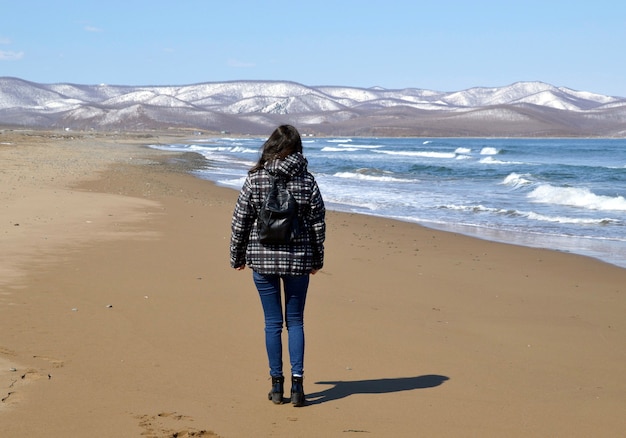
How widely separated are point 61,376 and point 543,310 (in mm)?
4139

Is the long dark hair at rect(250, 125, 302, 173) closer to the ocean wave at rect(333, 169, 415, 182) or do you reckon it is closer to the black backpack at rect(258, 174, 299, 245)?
the black backpack at rect(258, 174, 299, 245)

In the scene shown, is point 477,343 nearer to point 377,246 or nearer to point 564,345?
point 564,345

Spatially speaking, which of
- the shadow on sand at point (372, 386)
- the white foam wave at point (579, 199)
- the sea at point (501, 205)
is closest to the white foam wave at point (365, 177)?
the sea at point (501, 205)

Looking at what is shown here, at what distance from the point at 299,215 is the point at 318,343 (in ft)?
5.05

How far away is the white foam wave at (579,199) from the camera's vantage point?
1932 cm

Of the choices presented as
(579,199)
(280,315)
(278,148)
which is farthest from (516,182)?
(278,148)

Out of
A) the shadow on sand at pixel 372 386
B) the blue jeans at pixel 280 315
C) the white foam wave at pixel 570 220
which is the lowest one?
the white foam wave at pixel 570 220

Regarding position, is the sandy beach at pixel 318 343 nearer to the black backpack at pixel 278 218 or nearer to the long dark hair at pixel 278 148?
the black backpack at pixel 278 218

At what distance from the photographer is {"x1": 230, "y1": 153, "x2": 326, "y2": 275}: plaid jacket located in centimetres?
403

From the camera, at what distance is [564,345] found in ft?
18.3

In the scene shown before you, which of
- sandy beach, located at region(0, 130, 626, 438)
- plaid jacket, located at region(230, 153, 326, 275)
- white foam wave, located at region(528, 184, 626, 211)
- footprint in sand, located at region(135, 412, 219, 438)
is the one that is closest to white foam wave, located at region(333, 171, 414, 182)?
white foam wave, located at region(528, 184, 626, 211)

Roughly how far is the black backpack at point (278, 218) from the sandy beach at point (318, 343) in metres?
0.87

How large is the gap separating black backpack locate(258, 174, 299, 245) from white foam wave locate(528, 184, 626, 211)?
16.3 metres

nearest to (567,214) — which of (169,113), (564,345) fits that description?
(564,345)
